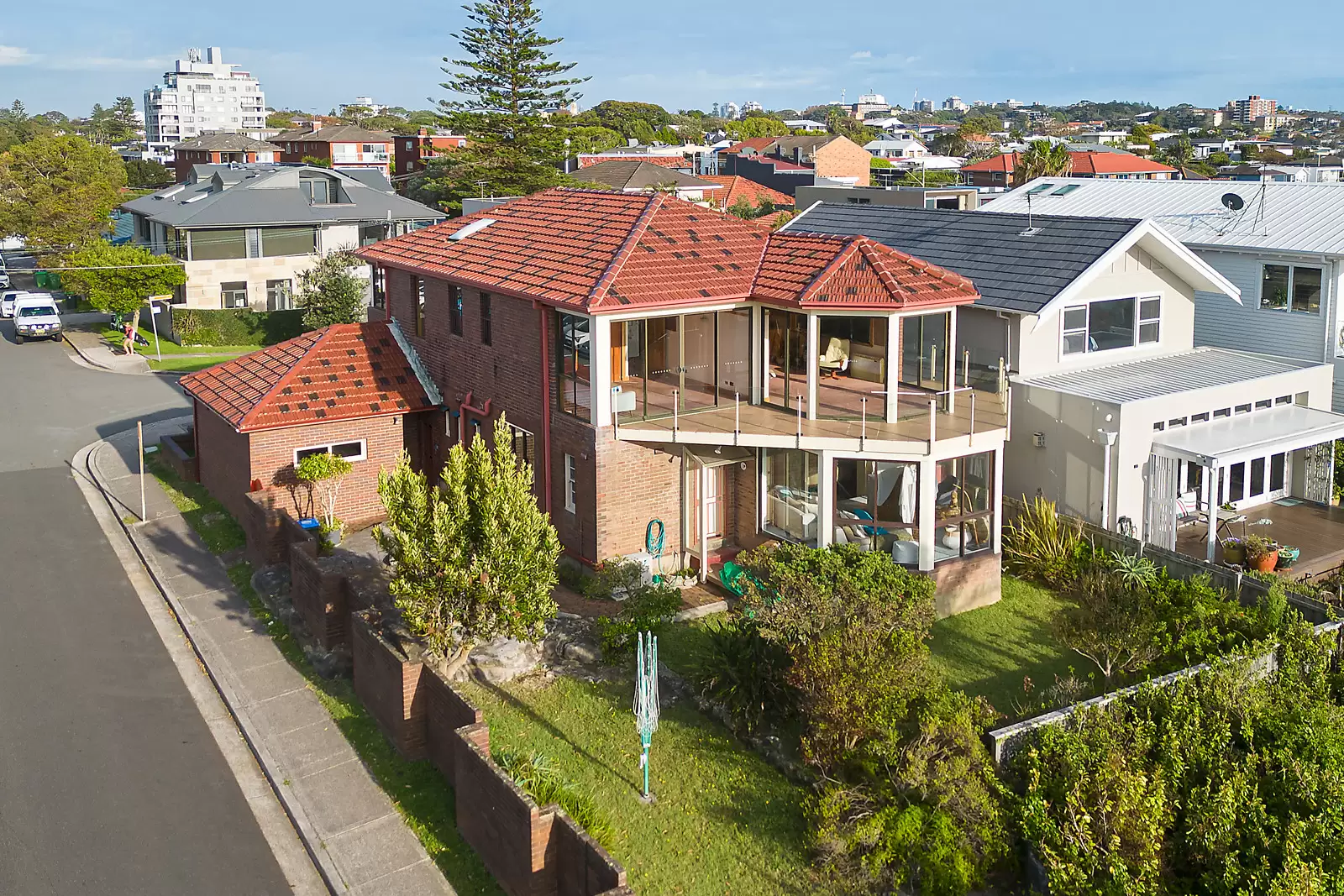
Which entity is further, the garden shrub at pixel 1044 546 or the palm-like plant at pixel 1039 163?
the palm-like plant at pixel 1039 163

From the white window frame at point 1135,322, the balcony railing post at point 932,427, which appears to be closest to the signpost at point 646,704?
the balcony railing post at point 932,427

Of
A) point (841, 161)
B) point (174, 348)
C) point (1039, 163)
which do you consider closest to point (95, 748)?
point (174, 348)

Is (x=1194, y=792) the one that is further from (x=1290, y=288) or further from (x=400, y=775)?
(x=1290, y=288)

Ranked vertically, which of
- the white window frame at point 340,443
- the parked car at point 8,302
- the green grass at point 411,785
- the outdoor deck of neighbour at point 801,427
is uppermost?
the parked car at point 8,302

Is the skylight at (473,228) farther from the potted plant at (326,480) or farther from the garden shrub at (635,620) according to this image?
the garden shrub at (635,620)

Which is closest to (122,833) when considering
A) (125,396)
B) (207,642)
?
(207,642)
